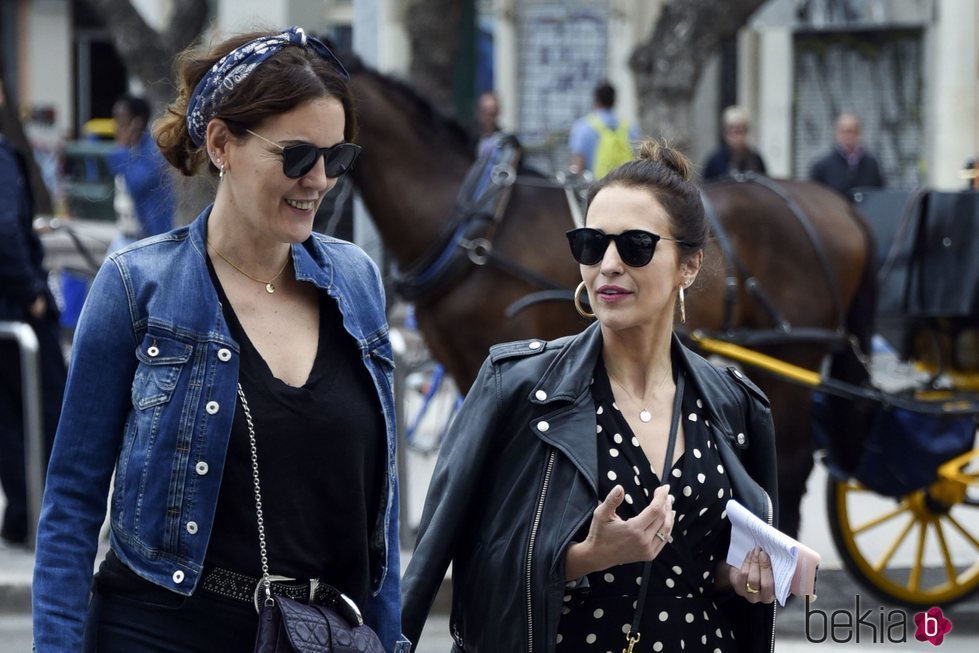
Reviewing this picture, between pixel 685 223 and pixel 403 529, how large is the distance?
435cm

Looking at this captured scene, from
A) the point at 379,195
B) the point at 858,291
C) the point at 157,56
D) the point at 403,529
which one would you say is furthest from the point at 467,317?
the point at 157,56

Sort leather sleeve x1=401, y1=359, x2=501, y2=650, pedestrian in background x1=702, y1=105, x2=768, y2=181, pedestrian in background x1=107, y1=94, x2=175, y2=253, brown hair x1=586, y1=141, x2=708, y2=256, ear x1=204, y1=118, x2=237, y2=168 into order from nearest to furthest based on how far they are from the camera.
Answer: ear x1=204, y1=118, x2=237, y2=168 → leather sleeve x1=401, y1=359, x2=501, y2=650 → brown hair x1=586, y1=141, x2=708, y2=256 → pedestrian in background x1=107, y1=94, x2=175, y2=253 → pedestrian in background x1=702, y1=105, x2=768, y2=181

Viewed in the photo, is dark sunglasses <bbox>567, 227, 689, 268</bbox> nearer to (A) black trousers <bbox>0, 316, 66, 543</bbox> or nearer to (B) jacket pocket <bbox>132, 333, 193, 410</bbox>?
(B) jacket pocket <bbox>132, 333, 193, 410</bbox>

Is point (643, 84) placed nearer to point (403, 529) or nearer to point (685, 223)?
point (403, 529)

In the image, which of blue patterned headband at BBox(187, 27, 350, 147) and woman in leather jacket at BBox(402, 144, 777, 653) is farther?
woman in leather jacket at BBox(402, 144, 777, 653)

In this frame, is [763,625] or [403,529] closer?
[763,625]

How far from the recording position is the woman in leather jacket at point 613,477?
279 cm

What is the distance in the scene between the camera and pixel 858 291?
23.4 ft

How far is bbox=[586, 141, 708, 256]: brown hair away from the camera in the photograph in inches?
119

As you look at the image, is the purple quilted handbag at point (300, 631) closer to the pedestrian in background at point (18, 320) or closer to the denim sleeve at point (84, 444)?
the denim sleeve at point (84, 444)

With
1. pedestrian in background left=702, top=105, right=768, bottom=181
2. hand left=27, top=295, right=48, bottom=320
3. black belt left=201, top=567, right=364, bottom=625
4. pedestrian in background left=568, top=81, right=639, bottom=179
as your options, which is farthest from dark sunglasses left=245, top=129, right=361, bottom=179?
pedestrian in background left=702, top=105, right=768, bottom=181

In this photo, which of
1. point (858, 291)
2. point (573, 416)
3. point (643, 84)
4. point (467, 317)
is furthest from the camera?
point (643, 84)

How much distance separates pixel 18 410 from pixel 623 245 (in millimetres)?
5295

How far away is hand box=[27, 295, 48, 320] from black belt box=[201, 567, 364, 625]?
16.8 feet
